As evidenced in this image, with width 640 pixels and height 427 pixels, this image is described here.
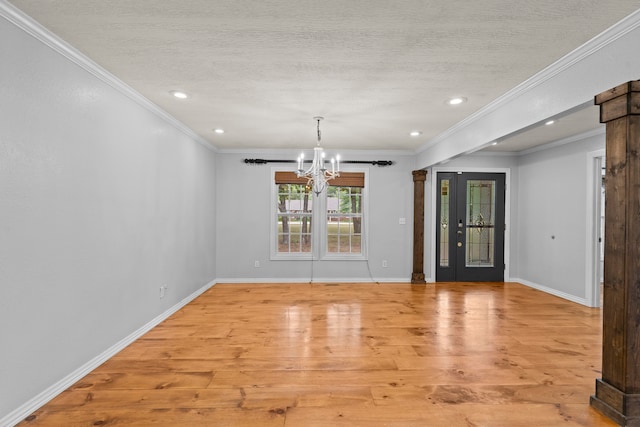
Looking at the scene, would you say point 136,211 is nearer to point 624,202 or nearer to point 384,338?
point 384,338

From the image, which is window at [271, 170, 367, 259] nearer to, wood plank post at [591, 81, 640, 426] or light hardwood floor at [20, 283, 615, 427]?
light hardwood floor at [20, 283, 615, 427]

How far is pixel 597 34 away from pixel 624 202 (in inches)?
41.6

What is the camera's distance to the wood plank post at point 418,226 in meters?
5.68

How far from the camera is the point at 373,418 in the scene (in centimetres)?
199

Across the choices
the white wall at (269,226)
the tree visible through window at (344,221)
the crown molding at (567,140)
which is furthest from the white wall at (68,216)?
the crown molding at (567,140)

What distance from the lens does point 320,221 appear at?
19.0 ft

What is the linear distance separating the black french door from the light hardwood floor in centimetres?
155

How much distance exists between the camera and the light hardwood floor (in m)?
2.03

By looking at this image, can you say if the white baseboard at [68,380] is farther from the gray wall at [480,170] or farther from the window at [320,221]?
the gray wall at [480,170]

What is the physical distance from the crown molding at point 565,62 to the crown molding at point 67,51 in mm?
3470

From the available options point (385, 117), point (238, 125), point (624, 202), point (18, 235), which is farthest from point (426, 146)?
point (18, 235)

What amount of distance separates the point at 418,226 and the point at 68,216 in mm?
4950

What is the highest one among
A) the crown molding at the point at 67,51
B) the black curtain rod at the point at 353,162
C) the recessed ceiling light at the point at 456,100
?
the recessed ceiling light at the point at 456,100

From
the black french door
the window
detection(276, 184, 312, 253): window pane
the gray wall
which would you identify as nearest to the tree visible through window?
the window
